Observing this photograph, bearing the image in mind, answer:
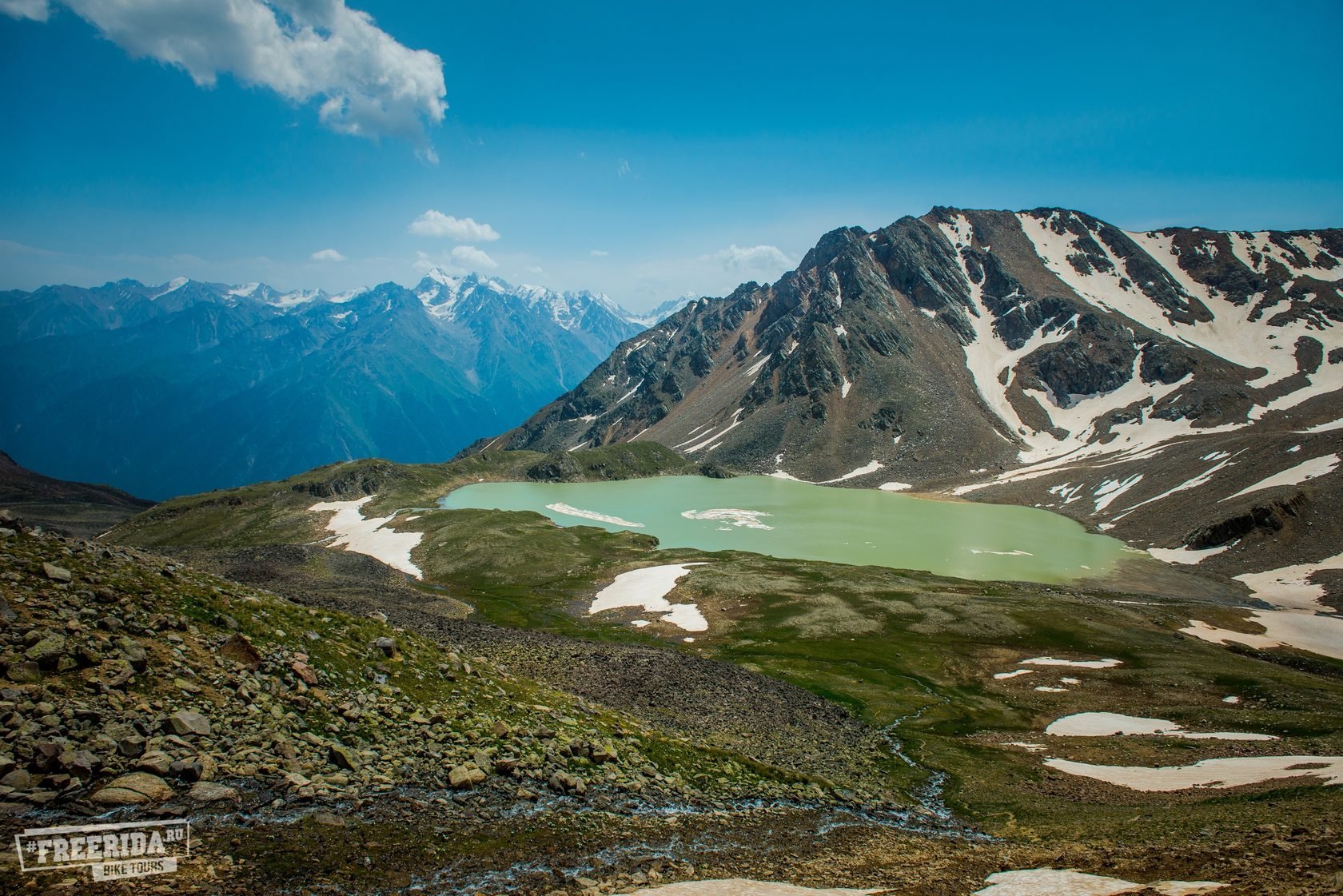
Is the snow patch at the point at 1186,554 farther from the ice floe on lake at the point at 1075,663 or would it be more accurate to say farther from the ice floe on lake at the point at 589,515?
the ice floe on lake at the point at 589,515

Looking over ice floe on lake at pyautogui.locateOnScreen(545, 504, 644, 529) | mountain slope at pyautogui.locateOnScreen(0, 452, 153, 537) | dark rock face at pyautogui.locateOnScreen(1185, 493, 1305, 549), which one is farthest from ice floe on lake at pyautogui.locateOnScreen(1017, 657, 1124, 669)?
mountain slope at pyautogui.locateOnScreen(0, 452, 153, 537)

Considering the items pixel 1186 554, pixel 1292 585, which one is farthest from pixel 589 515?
pixel 1292 585

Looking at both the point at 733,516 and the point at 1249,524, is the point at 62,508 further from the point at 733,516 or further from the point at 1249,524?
the point at 1249,524

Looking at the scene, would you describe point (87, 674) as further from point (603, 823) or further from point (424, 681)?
point (603, 823)

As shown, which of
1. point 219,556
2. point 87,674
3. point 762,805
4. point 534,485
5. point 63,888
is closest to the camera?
point 63,888

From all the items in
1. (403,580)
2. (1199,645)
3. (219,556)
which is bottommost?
(1199,645)

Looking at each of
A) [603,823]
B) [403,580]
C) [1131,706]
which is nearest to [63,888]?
[603,823]

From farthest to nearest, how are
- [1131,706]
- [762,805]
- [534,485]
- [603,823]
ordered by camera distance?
[534,485] < [1131,706] < [762,805] < [603,823]
